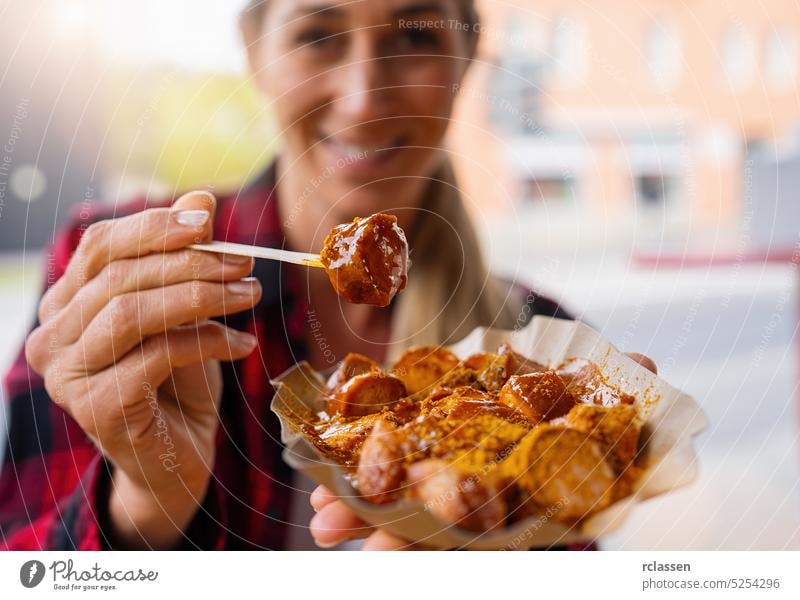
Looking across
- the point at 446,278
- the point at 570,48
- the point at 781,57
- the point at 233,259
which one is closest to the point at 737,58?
the point at 781,57

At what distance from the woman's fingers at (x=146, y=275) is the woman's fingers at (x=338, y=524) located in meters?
0.19

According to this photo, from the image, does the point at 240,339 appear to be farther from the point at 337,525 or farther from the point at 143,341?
the point at 337,525

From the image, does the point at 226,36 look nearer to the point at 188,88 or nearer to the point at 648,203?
the point at 188,88

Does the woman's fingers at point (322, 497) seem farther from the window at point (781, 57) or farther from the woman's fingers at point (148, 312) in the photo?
the window at point (781, 57)

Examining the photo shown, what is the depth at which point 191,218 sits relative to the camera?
0.50 metres

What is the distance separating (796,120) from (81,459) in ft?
2.85

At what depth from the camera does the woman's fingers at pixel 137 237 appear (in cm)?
49

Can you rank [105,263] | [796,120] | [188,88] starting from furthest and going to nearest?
[796,120], [188,88], [105,263]

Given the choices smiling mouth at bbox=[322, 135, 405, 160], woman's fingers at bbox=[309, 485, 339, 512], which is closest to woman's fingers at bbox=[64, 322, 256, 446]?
woman's fingers at bbox=[309, 485, 339, 512]

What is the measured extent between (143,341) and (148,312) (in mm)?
35

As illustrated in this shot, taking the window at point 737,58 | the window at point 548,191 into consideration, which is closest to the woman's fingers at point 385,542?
the window at point 548,191

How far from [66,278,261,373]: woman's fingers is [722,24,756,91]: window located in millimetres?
534
